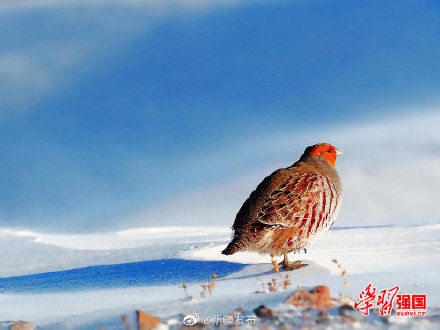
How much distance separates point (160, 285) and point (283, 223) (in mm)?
1880

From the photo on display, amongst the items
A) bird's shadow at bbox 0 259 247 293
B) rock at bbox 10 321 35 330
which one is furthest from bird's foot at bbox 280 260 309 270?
rock at bbox 10 321 35 330

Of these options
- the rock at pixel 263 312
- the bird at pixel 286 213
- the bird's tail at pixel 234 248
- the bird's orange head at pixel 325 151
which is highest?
the bird's orange head at pixel 325 151

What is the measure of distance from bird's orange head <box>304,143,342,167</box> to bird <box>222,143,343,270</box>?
0.29 m

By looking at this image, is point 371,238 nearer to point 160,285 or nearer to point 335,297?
point 160,285

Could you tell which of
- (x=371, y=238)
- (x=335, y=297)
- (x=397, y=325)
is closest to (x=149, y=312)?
(x=335, y=297)

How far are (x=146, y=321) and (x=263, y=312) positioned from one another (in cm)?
95

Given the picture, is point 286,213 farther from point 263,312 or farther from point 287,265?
point 263,312

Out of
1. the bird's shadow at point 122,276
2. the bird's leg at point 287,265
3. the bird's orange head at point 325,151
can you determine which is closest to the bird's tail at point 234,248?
the bird's leg at point 287,265

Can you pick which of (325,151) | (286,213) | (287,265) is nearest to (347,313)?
(286,213)

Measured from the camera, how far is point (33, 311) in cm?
690

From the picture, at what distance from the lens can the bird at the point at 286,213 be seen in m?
6.85

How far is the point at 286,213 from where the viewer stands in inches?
270

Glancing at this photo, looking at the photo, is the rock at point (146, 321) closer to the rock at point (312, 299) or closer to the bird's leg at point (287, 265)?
the rock at point (312, 299)

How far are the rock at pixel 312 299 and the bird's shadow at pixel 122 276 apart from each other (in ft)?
8.78
